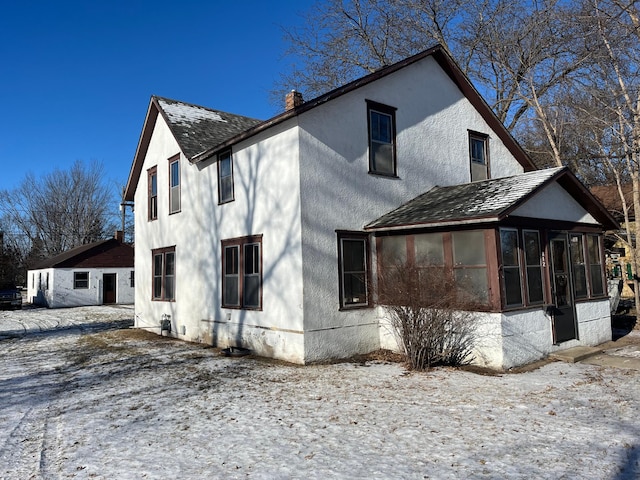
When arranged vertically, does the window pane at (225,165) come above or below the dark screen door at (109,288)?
above

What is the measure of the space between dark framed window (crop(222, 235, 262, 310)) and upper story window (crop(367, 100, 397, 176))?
3426 mm

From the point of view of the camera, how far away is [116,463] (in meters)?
4.91

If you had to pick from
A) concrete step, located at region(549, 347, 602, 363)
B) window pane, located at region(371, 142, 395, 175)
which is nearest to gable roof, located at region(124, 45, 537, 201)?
window pane, located at region(371, 142, 395, 175)

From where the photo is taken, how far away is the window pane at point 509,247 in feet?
30.3

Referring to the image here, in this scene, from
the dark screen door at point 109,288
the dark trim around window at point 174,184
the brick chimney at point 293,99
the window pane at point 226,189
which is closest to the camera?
the window pane at point 226,189

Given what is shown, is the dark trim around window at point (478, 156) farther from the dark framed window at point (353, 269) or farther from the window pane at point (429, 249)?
the dark framed window at point (353, 269)

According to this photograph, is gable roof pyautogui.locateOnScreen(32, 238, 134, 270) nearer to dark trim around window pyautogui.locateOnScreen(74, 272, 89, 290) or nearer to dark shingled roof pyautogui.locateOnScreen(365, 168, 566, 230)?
dark trim around window pyautogui.locateOnScreen(74, 272, 89, 290)

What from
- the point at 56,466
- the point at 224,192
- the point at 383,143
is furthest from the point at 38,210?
the point at 56,466

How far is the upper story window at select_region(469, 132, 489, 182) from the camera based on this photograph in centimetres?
1434

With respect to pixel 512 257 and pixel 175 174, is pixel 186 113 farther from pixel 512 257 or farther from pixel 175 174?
pixel 512 257

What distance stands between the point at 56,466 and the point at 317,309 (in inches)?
225

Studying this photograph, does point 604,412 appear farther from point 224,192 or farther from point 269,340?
point 224,192

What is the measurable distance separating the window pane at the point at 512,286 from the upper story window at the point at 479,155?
550cm

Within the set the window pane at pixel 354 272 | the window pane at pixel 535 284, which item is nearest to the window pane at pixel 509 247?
the window pane at pixel 535 284
